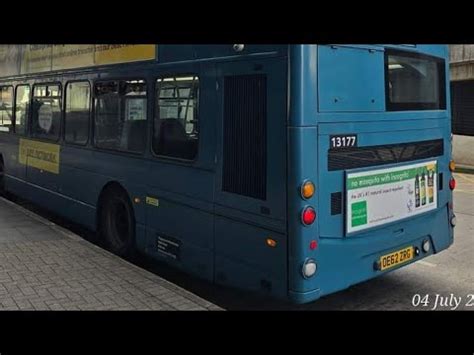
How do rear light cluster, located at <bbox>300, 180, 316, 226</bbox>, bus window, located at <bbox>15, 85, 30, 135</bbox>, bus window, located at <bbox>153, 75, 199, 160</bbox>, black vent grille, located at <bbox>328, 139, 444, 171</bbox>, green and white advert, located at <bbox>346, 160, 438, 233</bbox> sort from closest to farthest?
rear light cluster, located at <bbox>300, 180, 316, 226</bbox>
black vent grille, located at <bbox>328, 139, 444, 171</bbox>
green and white advert, located at <bbox>346, 160, 438, 233</bbox>
bus window, located at <bbox>153, 75, 199, 160</bbox>
bus window, located at <bbox>15, 85, 30, 135</bbox>

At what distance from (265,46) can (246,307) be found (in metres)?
2.44

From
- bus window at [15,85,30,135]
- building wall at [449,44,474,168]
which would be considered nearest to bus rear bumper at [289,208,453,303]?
bus window at [15,85,30,135]

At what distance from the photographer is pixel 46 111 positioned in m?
7.62

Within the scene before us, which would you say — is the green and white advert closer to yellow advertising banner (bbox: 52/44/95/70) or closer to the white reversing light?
the white reversing light

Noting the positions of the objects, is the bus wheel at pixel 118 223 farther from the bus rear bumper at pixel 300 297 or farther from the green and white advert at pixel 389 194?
the green and white advert at pixel 389 194

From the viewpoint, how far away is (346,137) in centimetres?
403

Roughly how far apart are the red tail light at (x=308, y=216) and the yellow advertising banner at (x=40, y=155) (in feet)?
15.4

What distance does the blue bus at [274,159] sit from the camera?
3.78m

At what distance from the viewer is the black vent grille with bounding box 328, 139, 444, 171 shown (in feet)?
13.1

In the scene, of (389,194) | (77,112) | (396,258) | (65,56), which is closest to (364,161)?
(389,194)

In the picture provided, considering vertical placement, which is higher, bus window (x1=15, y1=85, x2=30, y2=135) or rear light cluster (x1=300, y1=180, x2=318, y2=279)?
bus window (x1=15, y1=85, x2=30, y2=135)

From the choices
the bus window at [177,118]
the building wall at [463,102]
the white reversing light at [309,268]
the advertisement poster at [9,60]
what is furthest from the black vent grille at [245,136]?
the building wall at [463,102]

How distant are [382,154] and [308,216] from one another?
1.09 metres

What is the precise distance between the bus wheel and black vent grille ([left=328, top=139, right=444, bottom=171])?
107 inches
